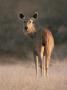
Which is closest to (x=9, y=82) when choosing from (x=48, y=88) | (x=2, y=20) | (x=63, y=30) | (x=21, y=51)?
(x=48, y=88)

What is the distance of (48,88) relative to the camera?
10.9m

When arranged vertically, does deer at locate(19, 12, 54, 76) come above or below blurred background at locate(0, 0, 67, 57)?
above

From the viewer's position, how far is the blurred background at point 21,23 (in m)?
24.3

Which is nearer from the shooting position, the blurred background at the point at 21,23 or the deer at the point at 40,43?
the deer at the point at 40,43

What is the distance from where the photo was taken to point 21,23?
2477cm

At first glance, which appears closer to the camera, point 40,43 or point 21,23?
point 40,43

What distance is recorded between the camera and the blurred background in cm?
2433

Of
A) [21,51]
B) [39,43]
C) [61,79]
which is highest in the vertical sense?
[39,43]

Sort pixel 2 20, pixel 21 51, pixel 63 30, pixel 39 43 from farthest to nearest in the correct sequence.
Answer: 1. pixel 2 20
2. pixel 63 30
3. pixel 21 51
4. pixel 39 43

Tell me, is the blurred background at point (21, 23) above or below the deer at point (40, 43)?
A: below

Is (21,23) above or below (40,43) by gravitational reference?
below

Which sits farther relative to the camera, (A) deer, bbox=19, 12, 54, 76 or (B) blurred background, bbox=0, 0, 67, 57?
(B) blurred background, bbox=0, 0, 67, 57

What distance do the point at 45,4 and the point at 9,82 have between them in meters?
17.1

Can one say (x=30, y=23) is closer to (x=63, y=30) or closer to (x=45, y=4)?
(x=63, y=30)
